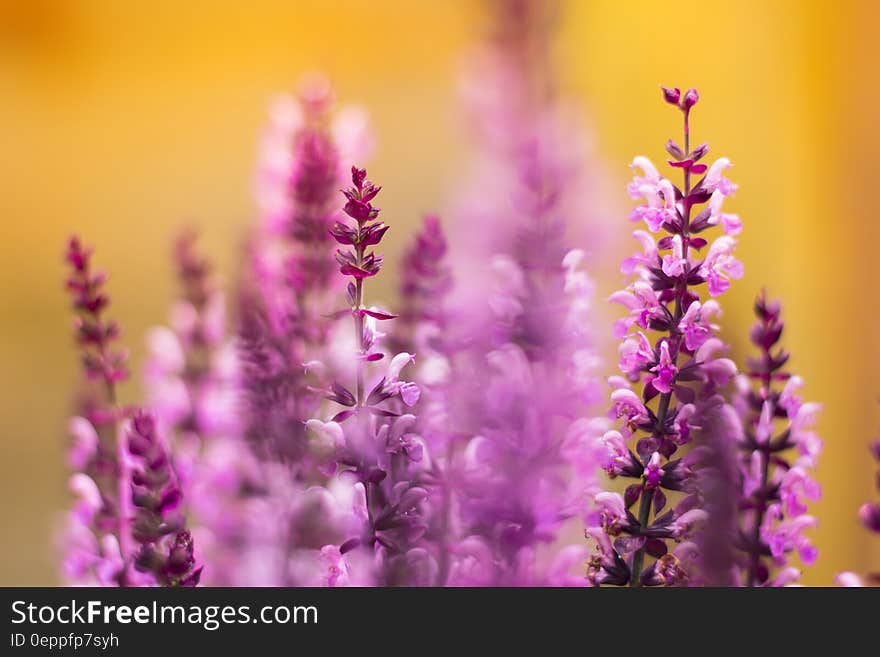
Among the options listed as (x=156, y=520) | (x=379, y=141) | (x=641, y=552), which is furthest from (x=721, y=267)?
(x=379, y=141)

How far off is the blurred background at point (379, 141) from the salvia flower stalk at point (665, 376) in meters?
0.44

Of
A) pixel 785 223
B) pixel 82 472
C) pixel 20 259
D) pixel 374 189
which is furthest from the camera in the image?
pixel 20 259

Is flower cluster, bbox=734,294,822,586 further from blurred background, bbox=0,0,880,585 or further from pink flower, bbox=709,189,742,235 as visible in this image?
blurred background, bbox=0,0,880,585

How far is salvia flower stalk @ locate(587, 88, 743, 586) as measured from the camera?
362 millimetres

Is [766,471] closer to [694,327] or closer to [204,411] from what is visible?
[694,327]

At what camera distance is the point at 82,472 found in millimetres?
543

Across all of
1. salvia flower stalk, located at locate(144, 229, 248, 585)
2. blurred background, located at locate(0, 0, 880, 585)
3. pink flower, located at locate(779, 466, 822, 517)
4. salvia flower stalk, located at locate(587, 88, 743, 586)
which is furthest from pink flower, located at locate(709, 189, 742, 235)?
blurred background, located at locate(0, 0, 880, 585)

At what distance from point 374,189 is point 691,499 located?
0.17 m

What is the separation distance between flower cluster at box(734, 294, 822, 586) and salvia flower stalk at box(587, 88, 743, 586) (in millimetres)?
28

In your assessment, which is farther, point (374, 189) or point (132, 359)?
point (132, 359)

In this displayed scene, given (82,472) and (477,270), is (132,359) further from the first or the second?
(477,270)

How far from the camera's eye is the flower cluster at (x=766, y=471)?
0.39 m
